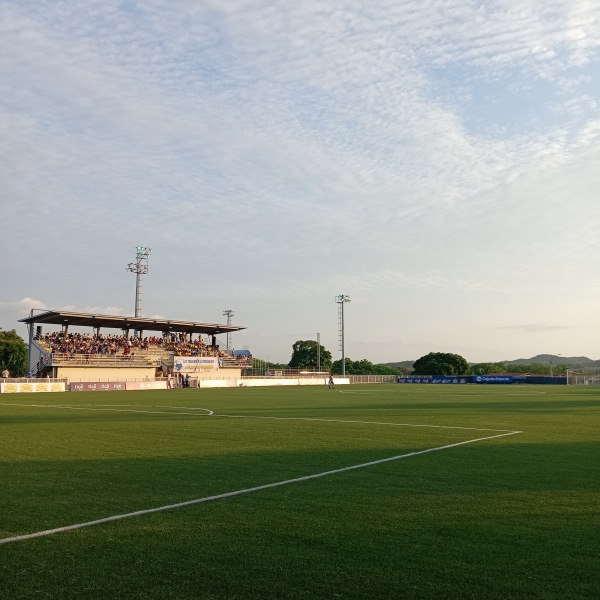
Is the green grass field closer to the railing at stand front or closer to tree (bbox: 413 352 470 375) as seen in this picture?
the railing at stand front

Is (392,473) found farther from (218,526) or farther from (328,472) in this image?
(218,526)

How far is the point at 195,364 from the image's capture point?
69.4m

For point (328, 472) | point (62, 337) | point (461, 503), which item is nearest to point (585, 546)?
point (461, 503)

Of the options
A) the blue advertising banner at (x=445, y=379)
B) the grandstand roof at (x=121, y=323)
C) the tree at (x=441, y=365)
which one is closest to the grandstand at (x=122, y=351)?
the grandstand roof at (x=121, y=323)

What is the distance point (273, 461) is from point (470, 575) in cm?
620

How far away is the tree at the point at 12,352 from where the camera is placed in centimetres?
7550

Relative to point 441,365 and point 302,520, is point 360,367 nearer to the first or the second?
point 441,365

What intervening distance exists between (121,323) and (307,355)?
63066 mm

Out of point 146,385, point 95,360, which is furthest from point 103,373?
point 146,385

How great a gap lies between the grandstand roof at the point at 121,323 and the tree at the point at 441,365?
45.3m

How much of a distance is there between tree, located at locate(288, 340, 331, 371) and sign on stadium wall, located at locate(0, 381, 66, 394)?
8063cm

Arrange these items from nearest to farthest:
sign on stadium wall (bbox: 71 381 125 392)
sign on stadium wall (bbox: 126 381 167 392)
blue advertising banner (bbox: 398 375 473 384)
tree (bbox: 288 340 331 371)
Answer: sign on stadium wall (bbox: 71 381 125 392)
sign on stadium wall (bbox: 126 381 167 392)
blue advertising banner (bbox: 398 375 473 384)
tree (bbox: 288 340 331 371)

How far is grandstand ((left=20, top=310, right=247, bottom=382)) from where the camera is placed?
61312mm

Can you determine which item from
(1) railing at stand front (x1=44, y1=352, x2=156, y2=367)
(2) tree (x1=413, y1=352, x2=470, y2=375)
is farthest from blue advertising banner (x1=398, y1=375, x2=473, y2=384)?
(1) railing at stand front (x1=44, y1=352, x2=156, y2=367)
